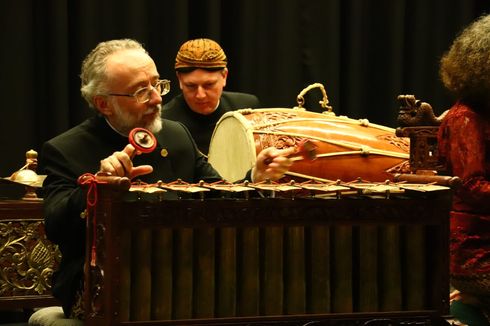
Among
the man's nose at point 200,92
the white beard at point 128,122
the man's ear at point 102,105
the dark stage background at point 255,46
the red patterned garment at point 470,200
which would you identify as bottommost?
the red patterned garment at point 470,200

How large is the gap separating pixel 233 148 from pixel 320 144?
0.37 metres

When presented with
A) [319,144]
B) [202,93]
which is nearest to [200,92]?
[202,93]

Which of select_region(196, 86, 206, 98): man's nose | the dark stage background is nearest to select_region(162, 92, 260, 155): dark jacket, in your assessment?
select_region(196, 86, 206, 98): man's nose

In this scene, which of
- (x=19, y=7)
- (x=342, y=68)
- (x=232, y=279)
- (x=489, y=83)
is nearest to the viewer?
(x=232, y=279)

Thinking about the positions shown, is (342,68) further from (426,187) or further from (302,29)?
(426,187)

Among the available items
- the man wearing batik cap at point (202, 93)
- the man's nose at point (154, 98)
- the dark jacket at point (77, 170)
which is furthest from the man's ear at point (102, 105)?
the man wearing batik cap at point (202, 93)

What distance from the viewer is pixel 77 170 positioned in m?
2.97

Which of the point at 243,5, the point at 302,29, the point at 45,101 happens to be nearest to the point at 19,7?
the point at 45,101

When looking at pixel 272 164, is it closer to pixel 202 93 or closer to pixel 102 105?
pixel 102 105

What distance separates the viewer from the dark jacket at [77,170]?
2.85m

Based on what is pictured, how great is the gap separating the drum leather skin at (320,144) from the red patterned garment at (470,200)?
2.01 ft

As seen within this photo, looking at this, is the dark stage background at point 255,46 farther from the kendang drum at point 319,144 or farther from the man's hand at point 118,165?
the man's hand at point 118,165

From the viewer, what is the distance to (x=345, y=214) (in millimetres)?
2623

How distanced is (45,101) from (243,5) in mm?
1183
